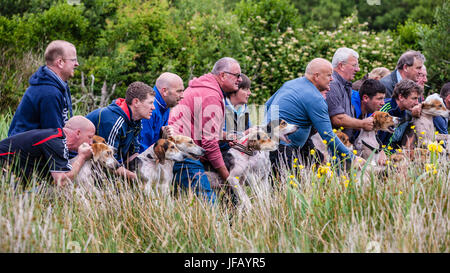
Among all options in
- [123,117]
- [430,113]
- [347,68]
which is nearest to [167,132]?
[123,117]

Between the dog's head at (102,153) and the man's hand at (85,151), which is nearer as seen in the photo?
the man's hand at (85,151)

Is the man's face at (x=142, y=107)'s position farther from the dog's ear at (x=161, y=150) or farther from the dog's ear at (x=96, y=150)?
the dog's ear at (x=96, y=150)

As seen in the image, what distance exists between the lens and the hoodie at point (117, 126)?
6.00m

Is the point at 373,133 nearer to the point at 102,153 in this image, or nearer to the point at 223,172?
the point at 223,172

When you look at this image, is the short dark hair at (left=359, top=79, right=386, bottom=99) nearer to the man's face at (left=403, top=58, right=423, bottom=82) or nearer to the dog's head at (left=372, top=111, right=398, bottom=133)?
the dog's head at (left=372, top=111, right=398, bottom=133)

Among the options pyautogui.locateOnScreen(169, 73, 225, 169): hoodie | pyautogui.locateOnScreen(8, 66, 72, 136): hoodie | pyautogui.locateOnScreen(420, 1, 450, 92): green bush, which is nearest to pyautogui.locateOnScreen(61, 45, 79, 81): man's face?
pyautogui.locateOnScreen(8, 66, 72, 136): hoodie

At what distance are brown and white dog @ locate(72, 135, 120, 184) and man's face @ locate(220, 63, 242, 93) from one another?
1545 mm

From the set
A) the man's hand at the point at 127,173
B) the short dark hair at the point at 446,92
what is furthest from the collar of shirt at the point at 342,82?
the man's hand at the point at 127,173

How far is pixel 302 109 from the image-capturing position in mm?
6871

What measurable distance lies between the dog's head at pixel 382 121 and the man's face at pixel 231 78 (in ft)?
7.07

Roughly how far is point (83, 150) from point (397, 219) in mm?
3042

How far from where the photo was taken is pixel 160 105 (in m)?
6.86

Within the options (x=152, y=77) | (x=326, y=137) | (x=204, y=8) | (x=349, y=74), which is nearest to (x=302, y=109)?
(x=326, y=137)

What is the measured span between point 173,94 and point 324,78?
1853mm
